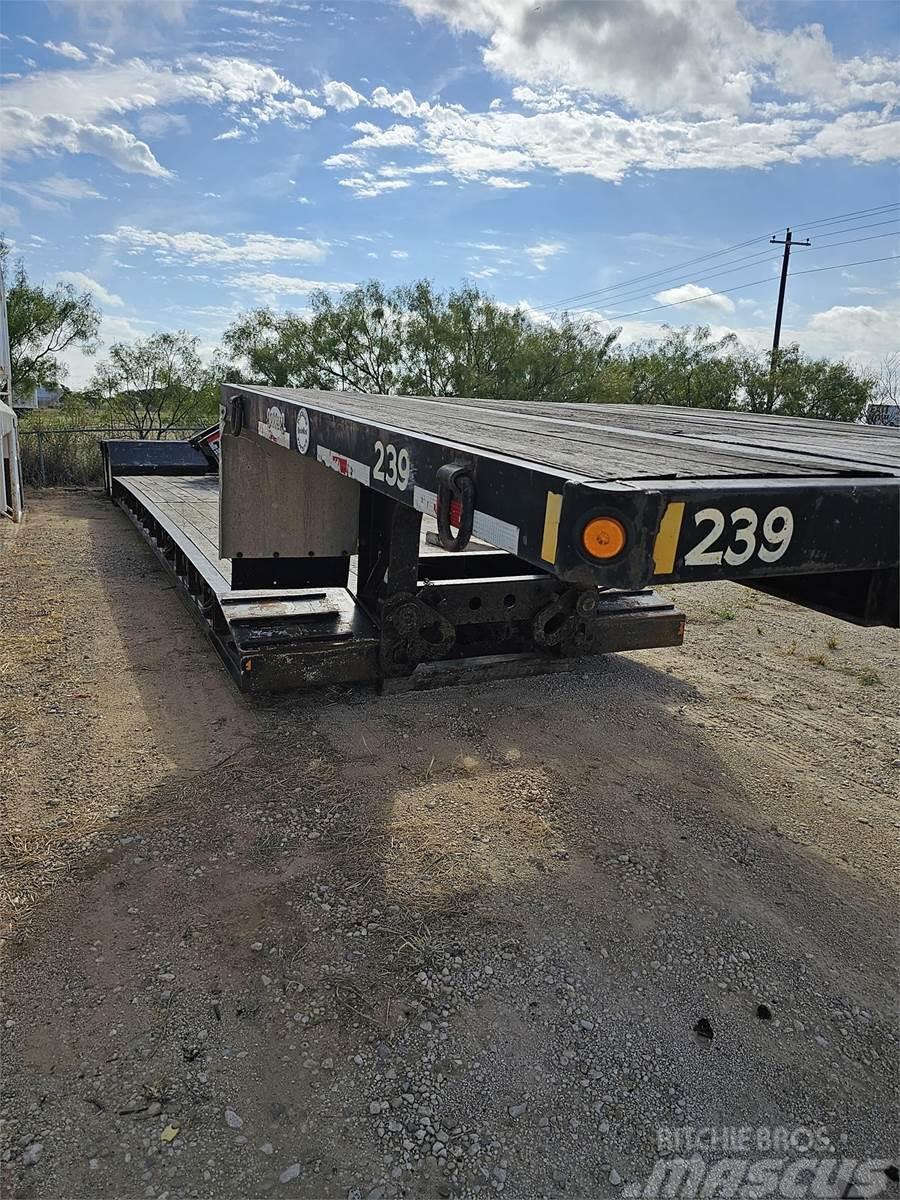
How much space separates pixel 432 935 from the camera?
2.89 meters

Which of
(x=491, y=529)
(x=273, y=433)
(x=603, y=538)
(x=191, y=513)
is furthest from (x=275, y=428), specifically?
(x=191, y=513)

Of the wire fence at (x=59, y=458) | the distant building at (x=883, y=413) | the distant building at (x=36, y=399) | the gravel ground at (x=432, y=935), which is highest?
the distant building at (x=883, y=413)

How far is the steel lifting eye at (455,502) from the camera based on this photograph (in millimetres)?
2188

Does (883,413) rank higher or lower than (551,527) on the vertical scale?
higher

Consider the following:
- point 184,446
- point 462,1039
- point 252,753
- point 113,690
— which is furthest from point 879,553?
point 184,446

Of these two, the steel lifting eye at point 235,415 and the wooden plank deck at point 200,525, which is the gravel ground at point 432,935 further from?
the steel lifting eye at point 235,415

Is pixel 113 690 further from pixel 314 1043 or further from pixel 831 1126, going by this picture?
pixel 831 1126

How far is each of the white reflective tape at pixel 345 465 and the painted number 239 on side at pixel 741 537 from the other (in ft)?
4.55

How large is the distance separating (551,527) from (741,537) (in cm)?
44

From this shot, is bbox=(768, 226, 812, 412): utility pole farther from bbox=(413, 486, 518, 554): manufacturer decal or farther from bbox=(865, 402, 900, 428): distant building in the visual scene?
bbox=(413, 486, 518, 554): manufacturer decal

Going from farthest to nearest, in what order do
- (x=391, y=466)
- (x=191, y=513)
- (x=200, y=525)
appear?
(x=191, y=513) < (x=200, y=525) < (x=391, y=466)

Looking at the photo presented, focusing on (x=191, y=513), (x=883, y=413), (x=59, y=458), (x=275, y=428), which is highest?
(x=883, y=413)

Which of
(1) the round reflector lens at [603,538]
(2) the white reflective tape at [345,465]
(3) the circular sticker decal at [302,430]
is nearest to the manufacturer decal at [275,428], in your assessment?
(3) the circular sticker decal at [302,430]

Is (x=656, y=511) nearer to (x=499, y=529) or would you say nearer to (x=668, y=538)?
(x=668, y=538)
